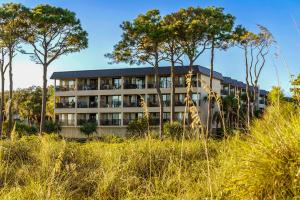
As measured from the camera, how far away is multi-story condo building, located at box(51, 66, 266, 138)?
53.5 m

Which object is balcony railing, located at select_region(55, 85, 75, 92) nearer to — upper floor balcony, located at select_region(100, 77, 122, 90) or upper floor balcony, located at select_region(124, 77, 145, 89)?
upper floor balcony, located at select_region(100, 77, 122, 90)

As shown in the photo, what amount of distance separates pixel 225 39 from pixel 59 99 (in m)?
27.8

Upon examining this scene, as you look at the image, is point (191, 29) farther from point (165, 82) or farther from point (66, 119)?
point (66, 119)

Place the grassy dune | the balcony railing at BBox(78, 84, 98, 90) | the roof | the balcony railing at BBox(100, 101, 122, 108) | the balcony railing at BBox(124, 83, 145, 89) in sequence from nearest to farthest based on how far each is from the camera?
the grassy dune, the roof, the balcony railing at BBox(124, 83, 145, 89), the balcony railing at BBox(100, 101, 122, 108), the balcony railing at BBox(78, 84, 98, 90)

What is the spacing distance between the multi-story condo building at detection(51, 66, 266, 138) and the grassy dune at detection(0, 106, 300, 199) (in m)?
42.4

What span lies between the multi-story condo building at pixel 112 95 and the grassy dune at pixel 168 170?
42446 millimetres

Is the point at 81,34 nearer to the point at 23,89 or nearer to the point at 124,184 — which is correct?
the point at 23,89

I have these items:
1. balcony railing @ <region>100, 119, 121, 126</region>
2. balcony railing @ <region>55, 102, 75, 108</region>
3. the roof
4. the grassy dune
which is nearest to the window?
the roof

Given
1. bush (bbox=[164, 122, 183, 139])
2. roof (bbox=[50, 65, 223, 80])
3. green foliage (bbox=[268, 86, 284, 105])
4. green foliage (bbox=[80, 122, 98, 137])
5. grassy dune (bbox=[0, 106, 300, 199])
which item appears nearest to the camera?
grassy dune (bbox=[0, 106, 300, 199])

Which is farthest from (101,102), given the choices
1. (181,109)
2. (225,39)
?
(225,39)

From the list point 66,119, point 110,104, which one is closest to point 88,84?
point 110,104

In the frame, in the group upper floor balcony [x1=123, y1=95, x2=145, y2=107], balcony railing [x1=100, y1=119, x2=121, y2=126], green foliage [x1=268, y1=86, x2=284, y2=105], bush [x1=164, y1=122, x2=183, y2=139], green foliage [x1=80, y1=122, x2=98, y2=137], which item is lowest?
green foliage [x1=80, y1=122, x2=98, y2=137]

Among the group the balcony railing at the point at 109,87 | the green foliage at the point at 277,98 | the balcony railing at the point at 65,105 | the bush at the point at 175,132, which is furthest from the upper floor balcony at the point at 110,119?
the green foliage at the point at 277,98

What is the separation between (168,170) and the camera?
689cm
